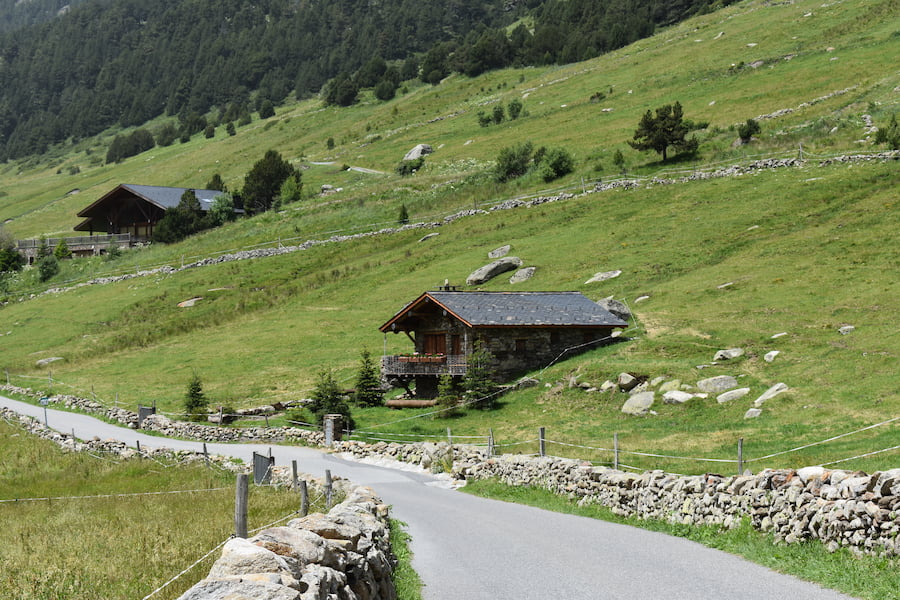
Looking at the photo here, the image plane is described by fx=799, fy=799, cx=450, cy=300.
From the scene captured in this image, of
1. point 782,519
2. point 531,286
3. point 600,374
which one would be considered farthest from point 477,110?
point 782,519

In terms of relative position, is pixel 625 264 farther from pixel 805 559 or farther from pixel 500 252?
pixel 805 559

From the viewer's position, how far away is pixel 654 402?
3055 centimetres

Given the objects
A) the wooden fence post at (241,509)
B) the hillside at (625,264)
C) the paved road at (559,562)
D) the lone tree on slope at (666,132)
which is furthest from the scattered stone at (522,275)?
the wooden fence post at (241,509)

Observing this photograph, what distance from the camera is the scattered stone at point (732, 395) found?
28594 mm

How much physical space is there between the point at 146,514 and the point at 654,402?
1974 centimetres

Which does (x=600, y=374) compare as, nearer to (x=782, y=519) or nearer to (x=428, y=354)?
(x=428, y=354)

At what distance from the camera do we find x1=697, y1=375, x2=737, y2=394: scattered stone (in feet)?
98.0

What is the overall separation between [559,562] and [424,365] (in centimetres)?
2749

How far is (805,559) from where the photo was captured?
13.4 meters

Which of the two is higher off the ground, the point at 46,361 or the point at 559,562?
the point at 559,562

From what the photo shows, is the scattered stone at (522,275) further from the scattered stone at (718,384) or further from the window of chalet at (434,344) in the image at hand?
the scattered stone at (718,384)

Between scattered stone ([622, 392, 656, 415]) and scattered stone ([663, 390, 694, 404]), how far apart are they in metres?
0.56

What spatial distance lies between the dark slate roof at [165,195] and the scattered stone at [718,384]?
8504cm

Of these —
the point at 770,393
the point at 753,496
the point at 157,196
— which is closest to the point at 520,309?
the point at 770,393
